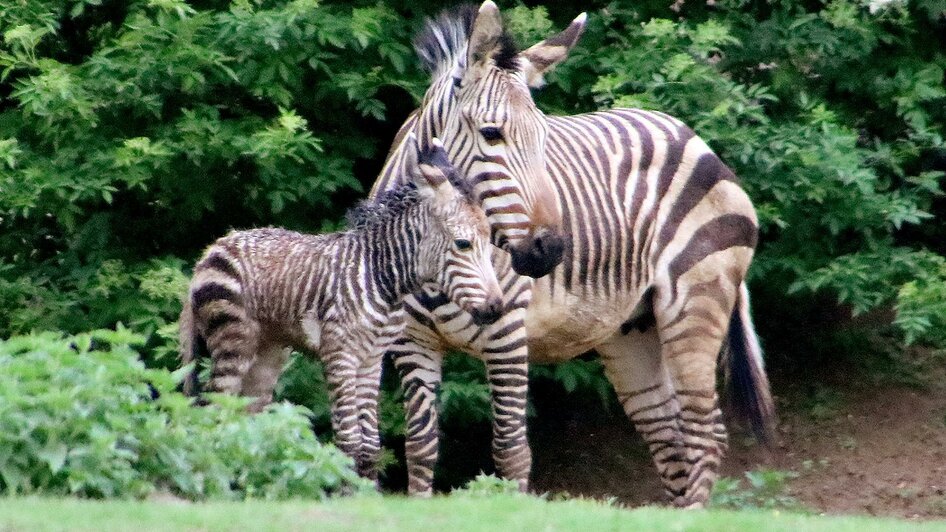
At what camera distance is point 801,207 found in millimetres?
11242

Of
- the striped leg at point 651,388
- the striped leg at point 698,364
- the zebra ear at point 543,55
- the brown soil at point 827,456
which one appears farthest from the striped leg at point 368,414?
the brown soil at point 827,456

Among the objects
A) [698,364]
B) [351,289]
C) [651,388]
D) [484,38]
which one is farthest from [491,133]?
[651,388]

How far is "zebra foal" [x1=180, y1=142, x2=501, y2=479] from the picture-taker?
26.3 ft

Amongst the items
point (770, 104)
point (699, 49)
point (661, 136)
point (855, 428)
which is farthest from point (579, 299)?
point (855, 428)

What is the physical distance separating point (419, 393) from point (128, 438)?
270cm

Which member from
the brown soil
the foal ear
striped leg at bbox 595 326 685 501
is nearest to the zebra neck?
the foal ear

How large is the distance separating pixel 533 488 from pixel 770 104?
147 inches

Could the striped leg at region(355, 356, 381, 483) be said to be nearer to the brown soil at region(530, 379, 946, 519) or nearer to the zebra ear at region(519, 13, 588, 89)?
the zebra ear at region(519, 13, 588, 89)

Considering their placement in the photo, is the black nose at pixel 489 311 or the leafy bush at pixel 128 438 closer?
the leafy bush at pixel 128 438

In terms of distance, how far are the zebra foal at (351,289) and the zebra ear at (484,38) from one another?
0.67 metres

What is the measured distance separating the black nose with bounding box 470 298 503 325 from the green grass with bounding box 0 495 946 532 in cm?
124

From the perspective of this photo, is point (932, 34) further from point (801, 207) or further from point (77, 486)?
point (77, 486)

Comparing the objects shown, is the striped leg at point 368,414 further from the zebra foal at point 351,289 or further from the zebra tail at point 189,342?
the zebra tail at point 189,342

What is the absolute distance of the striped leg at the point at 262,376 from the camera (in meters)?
8.59
